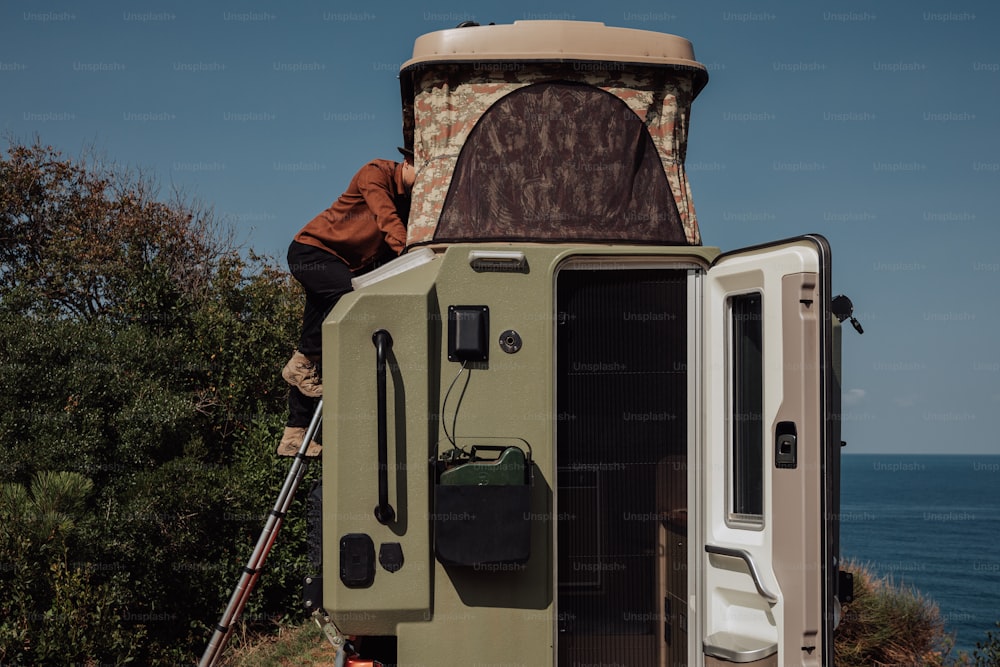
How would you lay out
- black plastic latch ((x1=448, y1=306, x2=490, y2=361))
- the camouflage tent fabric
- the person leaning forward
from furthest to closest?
the person leaning forward < the camouflage tent fabric < black plastic latch ((x1=448, y1=306, x2=490, y2=361))

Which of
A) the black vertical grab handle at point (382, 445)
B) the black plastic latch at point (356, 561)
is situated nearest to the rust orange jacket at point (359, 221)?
the black vertical grab handle at point (382, 445)

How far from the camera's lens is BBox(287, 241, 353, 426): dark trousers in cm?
482

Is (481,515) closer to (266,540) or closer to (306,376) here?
(266,540)

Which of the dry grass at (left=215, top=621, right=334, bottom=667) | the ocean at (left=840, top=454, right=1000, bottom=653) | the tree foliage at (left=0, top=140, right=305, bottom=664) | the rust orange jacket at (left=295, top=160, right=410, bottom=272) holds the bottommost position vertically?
the ocean at (left=840, top=454, right=1000, bottom=653)

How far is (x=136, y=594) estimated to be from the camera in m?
8.27

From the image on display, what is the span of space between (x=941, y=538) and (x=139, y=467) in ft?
289

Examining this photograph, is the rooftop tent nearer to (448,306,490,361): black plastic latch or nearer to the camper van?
the camper van

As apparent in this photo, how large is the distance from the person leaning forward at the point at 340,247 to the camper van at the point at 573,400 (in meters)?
0.46

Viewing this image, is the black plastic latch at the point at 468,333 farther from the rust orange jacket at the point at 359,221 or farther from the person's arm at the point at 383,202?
the rust orange jacket at the point at 359,221

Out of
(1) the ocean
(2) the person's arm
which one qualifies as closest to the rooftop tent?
(2) the person's arm

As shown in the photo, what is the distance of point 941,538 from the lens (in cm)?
8519

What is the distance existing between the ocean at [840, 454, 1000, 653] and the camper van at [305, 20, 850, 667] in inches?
261

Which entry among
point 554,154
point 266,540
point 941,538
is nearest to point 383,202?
point 554,154

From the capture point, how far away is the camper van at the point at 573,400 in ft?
11.8
